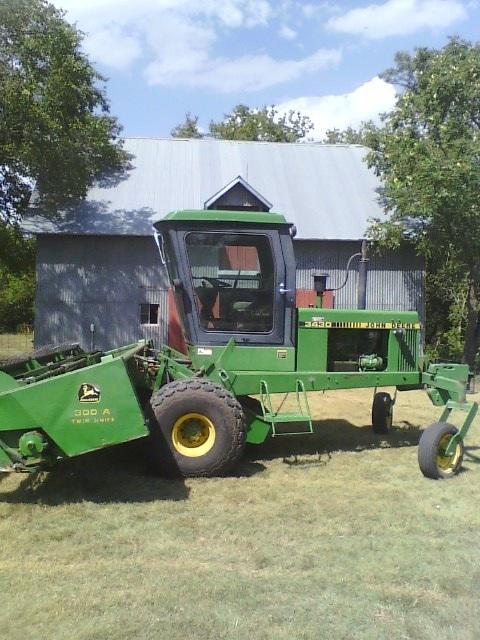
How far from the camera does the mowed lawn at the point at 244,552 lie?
11.4ft

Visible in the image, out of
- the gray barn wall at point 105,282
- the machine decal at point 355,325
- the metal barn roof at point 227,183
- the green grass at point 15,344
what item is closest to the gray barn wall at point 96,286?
the gray barn wall at point 105,282

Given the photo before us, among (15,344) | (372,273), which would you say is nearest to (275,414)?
(372,273)

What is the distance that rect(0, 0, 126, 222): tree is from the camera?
1448 cm

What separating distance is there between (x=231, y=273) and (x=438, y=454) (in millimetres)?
2655

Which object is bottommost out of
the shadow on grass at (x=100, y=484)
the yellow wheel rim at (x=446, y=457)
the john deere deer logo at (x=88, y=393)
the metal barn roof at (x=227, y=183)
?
→ the shadow on grass at (x=100, y=484)

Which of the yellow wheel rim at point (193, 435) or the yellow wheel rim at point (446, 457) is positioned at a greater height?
the yellow wheel rim at point (193, 435)

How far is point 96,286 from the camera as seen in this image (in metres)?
18.2

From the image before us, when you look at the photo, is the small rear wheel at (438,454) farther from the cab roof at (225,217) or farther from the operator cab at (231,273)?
the cab roof at (225,217)

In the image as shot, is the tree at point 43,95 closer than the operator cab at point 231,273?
No

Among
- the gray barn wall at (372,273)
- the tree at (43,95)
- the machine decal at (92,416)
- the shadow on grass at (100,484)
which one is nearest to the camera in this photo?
the machine decal at (92,416)

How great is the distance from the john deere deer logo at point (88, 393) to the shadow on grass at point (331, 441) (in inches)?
92.6

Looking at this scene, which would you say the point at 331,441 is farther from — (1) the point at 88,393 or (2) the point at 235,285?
(1) the point at 88,393

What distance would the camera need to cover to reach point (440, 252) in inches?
670

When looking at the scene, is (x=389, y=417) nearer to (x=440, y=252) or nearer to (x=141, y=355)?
(x=141, y=355)
